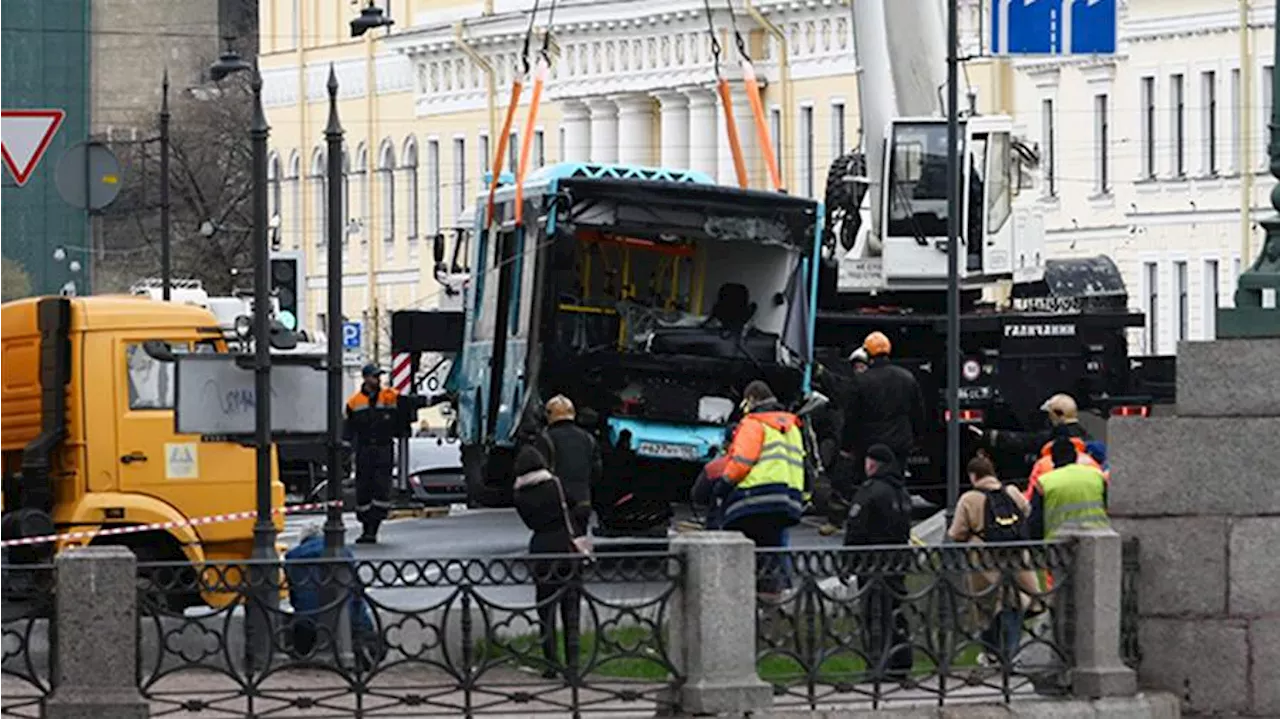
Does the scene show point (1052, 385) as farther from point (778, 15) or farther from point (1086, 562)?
point (778, 15)

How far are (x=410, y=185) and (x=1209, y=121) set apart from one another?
37.0 m

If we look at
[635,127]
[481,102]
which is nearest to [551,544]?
[635,127]

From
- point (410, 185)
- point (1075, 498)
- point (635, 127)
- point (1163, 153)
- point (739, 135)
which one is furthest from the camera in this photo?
point (410, 185)

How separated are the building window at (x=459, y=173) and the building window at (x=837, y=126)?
15693mm

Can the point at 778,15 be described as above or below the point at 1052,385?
above

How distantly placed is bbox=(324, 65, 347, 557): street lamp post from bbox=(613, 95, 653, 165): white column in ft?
242

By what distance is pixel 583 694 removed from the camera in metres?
22.2

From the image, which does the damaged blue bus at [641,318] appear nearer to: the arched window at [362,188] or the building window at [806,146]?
the building window at [806,146]

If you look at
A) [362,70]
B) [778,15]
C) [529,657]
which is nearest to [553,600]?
[529,657]

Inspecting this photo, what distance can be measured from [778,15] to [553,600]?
7704cm

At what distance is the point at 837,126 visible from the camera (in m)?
94.4

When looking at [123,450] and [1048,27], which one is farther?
[1048,27]

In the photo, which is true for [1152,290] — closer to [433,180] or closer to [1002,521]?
[433,180]

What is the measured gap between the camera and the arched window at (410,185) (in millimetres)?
112562
